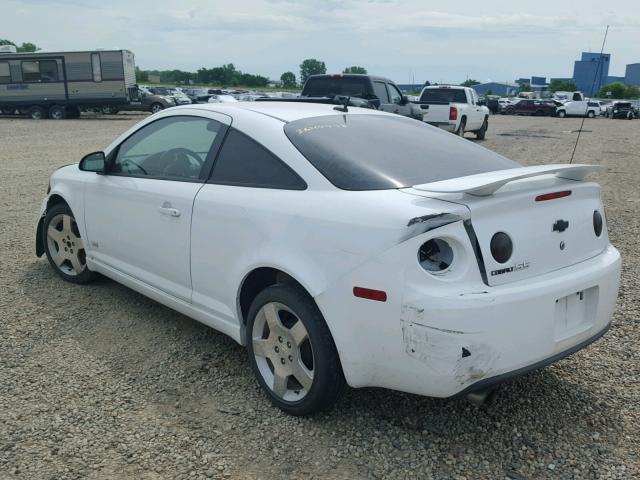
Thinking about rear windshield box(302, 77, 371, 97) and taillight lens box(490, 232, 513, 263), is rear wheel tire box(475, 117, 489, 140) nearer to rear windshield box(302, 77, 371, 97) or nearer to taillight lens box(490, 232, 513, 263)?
rear windshield box(302, 77, 371, 97)

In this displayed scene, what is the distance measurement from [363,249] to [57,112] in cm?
3115

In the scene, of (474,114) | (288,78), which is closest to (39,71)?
(474,114)

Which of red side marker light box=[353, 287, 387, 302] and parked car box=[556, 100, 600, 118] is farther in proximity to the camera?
parked car box=[556, 100, 600, 118]

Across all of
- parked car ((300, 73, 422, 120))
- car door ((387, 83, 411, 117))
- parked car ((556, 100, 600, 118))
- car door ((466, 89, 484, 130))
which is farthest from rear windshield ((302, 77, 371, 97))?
parked car ((556, 100, 600, 118))

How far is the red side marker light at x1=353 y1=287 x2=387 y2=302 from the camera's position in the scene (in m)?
2.56

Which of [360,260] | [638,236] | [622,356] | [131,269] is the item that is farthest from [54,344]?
[638,236]

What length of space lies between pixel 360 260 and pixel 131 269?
2137 mm

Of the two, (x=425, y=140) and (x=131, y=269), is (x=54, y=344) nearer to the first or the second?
(x=131, y=269)

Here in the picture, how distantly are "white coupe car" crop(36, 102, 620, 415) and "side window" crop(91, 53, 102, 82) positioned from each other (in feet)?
91.3

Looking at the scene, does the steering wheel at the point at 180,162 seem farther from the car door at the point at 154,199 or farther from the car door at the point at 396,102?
the car door at the point at 396,102

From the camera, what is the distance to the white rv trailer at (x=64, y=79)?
2886 cm

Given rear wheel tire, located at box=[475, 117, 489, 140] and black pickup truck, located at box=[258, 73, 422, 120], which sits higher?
black pickup truck, located at box=[258, 73, 422, 120]

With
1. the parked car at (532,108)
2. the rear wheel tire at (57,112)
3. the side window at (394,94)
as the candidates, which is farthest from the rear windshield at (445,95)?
the parked car at (532,108)

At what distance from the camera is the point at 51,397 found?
3.28 metres
